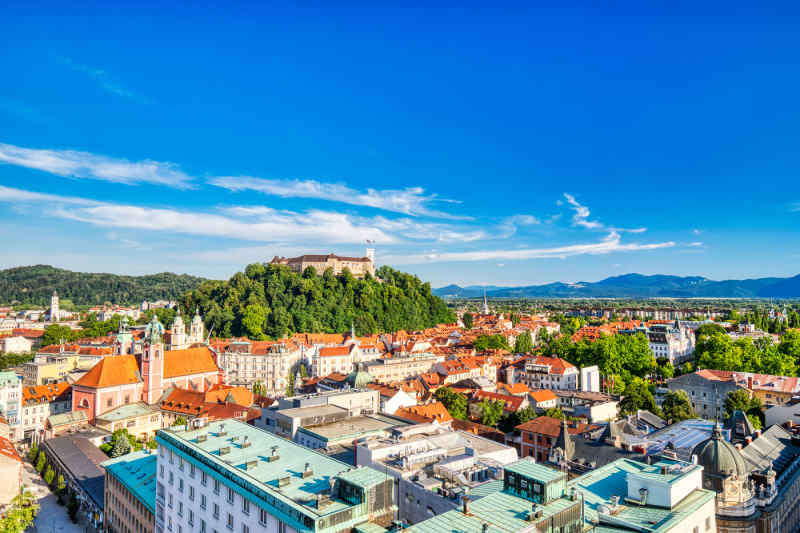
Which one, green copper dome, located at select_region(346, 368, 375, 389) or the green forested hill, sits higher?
the green forested hill

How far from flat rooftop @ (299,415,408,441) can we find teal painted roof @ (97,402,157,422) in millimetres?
30188

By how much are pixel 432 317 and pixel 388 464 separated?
108 meters

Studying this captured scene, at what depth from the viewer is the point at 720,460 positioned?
24.7 metres

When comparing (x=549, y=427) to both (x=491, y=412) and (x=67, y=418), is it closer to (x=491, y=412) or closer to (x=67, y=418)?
(x=491, y=412)

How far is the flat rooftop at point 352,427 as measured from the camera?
112 ft

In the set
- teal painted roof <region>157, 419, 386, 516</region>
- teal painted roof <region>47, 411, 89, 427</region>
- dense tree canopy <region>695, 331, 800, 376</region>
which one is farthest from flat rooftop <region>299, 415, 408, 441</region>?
dense tree canopy <region>695, 331, 800, 376</region>

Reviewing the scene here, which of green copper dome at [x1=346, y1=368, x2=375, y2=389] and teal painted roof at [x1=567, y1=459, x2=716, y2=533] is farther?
green copper dome at [x1=346, y1=368, x2=375, y2=389]

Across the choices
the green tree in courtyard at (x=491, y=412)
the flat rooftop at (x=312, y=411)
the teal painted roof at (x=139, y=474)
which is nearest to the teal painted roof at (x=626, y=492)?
the flat rooftop at (x=312, y=411)

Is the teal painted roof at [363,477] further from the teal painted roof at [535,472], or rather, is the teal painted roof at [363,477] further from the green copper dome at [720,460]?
the green copper dome at [720,460]

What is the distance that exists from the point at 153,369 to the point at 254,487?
1812 inches

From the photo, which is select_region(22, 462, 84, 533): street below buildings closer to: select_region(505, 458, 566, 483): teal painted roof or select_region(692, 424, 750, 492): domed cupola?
select_region(505, 458, 566, 483): teal painted roof

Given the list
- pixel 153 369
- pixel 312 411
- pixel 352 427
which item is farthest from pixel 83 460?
pixel 352 427

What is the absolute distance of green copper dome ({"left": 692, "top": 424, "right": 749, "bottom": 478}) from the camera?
24.6 m

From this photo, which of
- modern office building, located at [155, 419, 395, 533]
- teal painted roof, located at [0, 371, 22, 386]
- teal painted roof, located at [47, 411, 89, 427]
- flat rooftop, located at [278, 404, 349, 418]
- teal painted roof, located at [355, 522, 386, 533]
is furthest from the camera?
teal painted roof, located at [0, 371, 22, 386]
